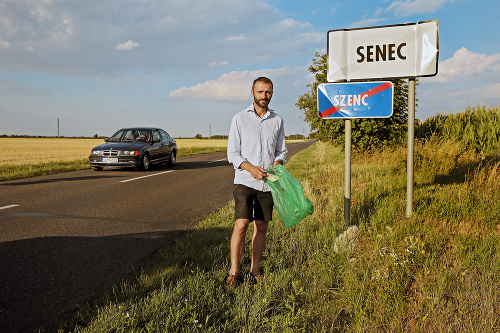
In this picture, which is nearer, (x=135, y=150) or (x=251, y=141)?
(x=251, y=141)

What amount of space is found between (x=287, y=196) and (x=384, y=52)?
2833mm

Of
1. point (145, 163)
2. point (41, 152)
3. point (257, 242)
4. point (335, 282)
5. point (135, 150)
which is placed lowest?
point (335, 282)

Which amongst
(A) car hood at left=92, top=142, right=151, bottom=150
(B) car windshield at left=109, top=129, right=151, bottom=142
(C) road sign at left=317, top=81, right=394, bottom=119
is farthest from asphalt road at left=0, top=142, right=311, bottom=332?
(B) car windshield at left=109, top=129, right=151, bottom=142

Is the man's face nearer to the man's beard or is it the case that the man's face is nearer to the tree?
the man's beard

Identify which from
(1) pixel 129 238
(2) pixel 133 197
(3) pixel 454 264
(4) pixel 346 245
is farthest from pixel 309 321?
(2) pixel 133 197

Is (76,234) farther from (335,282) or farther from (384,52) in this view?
(384,52)

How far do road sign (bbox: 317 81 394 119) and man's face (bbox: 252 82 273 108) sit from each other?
5.44 ft

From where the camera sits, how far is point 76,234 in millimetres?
5254

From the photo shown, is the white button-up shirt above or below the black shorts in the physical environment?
above

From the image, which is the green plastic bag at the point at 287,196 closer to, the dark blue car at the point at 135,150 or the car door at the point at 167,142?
the dark blue car at the point at 135,150

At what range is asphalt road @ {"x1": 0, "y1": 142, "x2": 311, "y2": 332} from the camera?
317 cm

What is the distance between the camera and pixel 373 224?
4555mm

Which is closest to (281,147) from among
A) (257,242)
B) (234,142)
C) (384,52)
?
(234,142)

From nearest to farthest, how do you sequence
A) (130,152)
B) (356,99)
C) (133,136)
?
(356,99) → (130,152) → (133,136)
